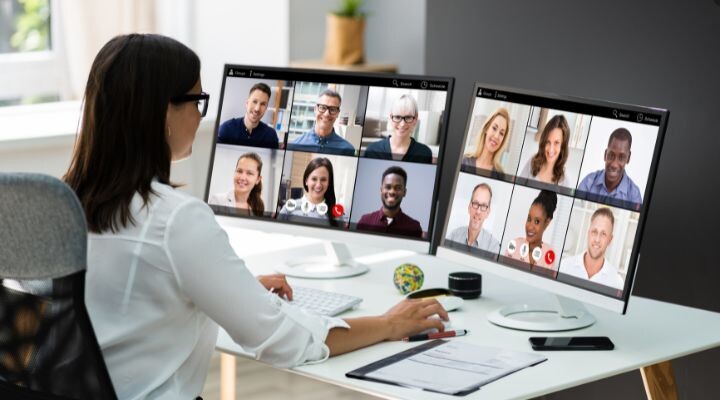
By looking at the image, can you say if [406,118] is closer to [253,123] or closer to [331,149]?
[331,149]

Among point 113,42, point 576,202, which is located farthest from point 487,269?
point 113,42

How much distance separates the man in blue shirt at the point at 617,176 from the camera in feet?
6.17

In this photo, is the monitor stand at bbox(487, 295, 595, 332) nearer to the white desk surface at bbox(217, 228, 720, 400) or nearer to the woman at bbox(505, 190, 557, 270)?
the white desk surface at bbox(217, 228, 720, 400)

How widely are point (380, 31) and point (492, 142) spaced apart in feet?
8.44

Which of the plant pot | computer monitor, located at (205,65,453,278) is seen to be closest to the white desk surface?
computer monitor, located at (205,65,453,278)

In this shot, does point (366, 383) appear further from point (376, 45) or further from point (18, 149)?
point (376, 45)

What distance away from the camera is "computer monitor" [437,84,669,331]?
6.15ft

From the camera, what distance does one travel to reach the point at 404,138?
2268mm

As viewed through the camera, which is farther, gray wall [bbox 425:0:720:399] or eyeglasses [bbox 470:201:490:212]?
gray wall [bbox 425:0:720:399]

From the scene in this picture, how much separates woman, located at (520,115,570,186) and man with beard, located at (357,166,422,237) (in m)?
0.32

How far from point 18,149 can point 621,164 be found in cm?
238

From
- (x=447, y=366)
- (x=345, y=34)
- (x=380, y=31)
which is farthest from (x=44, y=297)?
(x=380, y=31)

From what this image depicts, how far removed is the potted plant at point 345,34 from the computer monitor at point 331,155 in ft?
6.37

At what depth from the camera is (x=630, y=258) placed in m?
1.86
